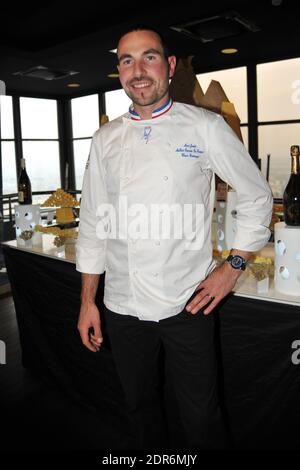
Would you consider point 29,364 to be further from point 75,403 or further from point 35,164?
point 35,164

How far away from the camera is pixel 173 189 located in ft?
3.76

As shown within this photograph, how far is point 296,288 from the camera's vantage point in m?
1.28

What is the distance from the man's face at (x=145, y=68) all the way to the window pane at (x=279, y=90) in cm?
460

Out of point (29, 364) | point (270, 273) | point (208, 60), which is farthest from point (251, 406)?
point (208, 60)

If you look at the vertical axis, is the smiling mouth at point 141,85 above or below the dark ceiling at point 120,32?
below

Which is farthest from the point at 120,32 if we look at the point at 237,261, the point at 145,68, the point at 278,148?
the point at 237,261

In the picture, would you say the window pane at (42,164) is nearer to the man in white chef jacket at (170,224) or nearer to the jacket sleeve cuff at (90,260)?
the jacket sleeve cuff at (90,260)

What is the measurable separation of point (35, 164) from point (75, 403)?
629 cm

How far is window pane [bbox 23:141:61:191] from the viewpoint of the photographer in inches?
304

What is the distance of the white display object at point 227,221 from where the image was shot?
5.53 feet

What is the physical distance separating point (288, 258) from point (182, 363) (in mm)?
424

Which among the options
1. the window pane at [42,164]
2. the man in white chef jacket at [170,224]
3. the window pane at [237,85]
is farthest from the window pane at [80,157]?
the man in white chef jacket at [170,224]

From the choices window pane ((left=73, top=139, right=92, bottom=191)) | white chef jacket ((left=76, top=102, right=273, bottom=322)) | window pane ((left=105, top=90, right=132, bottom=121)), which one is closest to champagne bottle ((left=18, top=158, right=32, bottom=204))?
white chef jacket ((left=76, top=102, right=273, bottom=322))

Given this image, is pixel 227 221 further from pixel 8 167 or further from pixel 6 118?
pixel 6 118
